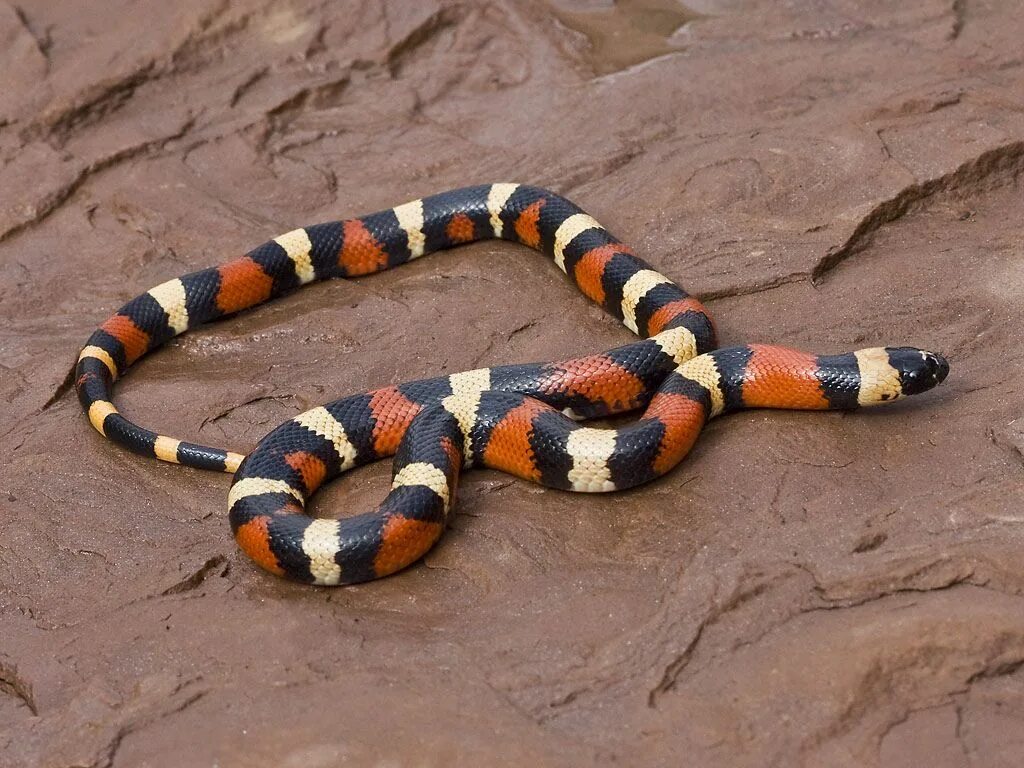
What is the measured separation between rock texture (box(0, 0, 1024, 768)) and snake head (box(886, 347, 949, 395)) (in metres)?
0.20

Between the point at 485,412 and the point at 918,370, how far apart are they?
2.48 metres

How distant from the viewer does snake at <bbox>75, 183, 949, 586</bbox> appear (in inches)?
233

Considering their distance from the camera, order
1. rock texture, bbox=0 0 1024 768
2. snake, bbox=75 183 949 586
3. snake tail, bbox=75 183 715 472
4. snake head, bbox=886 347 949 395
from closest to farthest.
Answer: rock texture, bbox=0 0 1024 768, snake, bbox=75 183 949 586, snake head, bbox=886 347 949 395, snake tail, bbox=75 183 715 472

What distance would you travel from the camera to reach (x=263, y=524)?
19.4 feet

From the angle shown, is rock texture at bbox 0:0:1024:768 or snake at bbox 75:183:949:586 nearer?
rock texture at bbox 0:0:1024:768

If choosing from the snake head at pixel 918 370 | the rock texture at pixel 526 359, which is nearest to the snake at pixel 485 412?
the snake head at pixel 918 370

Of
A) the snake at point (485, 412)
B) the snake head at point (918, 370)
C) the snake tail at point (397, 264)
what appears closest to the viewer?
the snake at point (485, 412)

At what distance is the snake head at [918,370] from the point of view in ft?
21.0

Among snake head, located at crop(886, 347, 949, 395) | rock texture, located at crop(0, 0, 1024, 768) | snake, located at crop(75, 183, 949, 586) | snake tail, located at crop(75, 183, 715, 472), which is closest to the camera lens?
rock texture, located at crop(0, 0, 1024, 768)

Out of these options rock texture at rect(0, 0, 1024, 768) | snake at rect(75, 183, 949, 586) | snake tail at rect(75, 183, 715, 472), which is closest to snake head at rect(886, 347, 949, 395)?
snake at rect(75, 183, 949, 586)

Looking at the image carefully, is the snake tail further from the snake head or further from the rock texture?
the snake head

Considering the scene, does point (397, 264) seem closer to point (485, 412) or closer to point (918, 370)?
point (485, 412)

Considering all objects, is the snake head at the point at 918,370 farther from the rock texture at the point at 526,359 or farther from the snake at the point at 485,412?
the rock texture at the point at 526,359

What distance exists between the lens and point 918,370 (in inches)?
252
